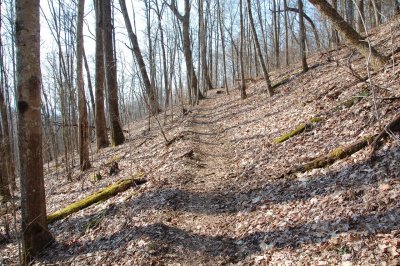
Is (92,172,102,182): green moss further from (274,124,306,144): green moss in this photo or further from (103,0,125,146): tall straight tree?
(274,124,306,144): green moss

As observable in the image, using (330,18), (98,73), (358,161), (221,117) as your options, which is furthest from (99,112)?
(358,161)

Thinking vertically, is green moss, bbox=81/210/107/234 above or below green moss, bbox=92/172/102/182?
below

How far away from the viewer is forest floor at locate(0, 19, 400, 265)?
406 centimetres

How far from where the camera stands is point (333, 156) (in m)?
5.74

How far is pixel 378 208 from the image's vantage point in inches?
159

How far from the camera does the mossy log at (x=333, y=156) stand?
18.1 feet

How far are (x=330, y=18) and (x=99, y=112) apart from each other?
371 inches

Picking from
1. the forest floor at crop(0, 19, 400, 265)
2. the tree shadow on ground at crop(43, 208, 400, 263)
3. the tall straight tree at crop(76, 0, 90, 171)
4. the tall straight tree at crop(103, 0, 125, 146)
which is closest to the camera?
the tree shadow on ground at crop(43, 208, 400, 263)

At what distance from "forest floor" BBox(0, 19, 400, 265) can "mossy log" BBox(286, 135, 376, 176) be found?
13cm

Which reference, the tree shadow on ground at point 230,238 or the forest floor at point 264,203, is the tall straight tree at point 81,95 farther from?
the tree shadow on ground at point 230,238

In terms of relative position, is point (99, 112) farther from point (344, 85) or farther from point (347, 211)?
point (347, 211)

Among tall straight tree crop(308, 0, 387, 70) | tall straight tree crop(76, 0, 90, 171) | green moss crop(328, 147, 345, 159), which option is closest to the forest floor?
green moss crop(328, 147, 345, 159)

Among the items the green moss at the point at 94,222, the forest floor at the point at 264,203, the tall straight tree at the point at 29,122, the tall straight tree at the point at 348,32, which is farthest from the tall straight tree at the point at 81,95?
the tall straight tree at the point at 348,32

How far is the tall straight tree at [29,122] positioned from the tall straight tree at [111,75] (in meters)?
8.10
